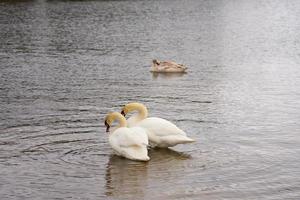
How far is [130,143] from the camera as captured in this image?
14008 millimetres

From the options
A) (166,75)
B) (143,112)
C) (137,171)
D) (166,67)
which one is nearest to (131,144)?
(137,171)

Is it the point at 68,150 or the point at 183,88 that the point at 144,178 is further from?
the point at 183,88

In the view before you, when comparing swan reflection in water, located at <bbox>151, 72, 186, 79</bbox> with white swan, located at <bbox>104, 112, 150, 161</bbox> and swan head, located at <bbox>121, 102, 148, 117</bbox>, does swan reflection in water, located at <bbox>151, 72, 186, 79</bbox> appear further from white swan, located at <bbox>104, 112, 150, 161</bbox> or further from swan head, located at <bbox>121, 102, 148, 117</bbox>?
white swan, located at <bbox>104, 112, 150, 161</bbox>

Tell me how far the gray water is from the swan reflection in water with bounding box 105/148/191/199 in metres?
0.02

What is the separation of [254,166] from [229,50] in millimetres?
22370

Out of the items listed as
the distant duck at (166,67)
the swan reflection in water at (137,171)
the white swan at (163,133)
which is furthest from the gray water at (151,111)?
the distant duck at (166,67)

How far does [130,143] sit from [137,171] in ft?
2.57

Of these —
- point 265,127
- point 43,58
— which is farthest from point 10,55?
point 265,127

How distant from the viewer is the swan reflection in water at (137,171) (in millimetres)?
12375

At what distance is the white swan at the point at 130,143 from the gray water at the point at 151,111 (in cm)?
19

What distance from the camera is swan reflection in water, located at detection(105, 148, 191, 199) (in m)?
12.4

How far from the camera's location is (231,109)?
1955 cm

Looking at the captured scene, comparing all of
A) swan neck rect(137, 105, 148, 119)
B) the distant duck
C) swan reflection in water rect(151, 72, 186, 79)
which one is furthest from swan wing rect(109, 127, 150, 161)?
the distant duck

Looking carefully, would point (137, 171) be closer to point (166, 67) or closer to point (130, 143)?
point (130, 143)
